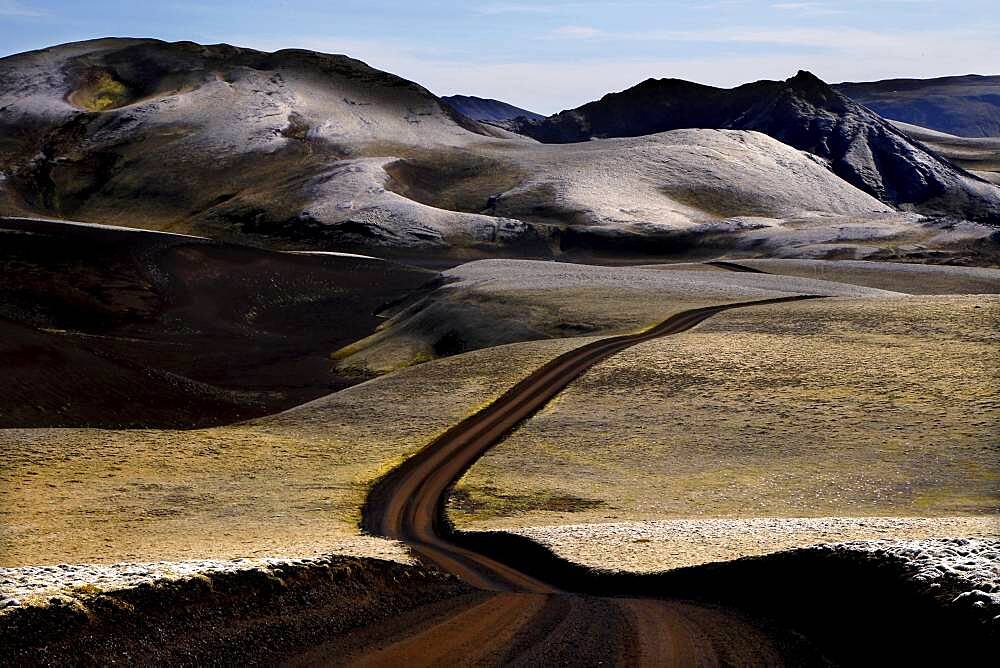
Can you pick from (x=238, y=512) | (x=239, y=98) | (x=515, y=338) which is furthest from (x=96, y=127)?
(x=238, y=512)

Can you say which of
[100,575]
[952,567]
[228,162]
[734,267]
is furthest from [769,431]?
[228,162]

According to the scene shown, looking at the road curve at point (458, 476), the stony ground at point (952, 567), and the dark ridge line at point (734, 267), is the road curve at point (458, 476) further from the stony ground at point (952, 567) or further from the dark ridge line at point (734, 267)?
the dark ridge line at point (734, 267)

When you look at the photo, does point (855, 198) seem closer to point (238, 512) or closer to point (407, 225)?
point (407, 225)

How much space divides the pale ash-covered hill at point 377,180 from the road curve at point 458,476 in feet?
267

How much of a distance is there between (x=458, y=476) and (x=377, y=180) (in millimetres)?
124350

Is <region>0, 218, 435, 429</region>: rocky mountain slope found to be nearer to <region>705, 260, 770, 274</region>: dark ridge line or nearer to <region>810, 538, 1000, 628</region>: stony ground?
<region>705, 260, 770, 274</region>: dark ridge line

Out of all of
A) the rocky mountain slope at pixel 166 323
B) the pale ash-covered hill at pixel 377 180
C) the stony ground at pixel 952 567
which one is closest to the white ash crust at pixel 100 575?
the stony ground at pixel 952 567

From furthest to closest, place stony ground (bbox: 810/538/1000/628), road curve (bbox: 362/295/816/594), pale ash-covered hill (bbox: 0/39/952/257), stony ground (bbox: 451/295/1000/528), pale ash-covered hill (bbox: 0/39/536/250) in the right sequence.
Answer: pale ash-covered hill (bbox: 0/39/536/250), pale ash-covered hill (bbox: 0/39/952/257), stony ground (bbox: 451/295/1000/528), road curve (bbox: 362/295/816/594), stony ground (bbox: 810/538/1000/628)

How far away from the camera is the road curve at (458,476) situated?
2327 cm

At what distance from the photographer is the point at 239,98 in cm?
19488

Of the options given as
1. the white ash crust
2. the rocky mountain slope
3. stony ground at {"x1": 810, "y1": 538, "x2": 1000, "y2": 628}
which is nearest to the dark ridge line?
the rocky mountain slope

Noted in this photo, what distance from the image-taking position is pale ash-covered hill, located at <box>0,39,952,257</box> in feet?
458

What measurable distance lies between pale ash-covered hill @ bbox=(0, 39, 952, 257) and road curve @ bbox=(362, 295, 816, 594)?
81.3 meters

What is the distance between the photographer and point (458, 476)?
35.8 metres
